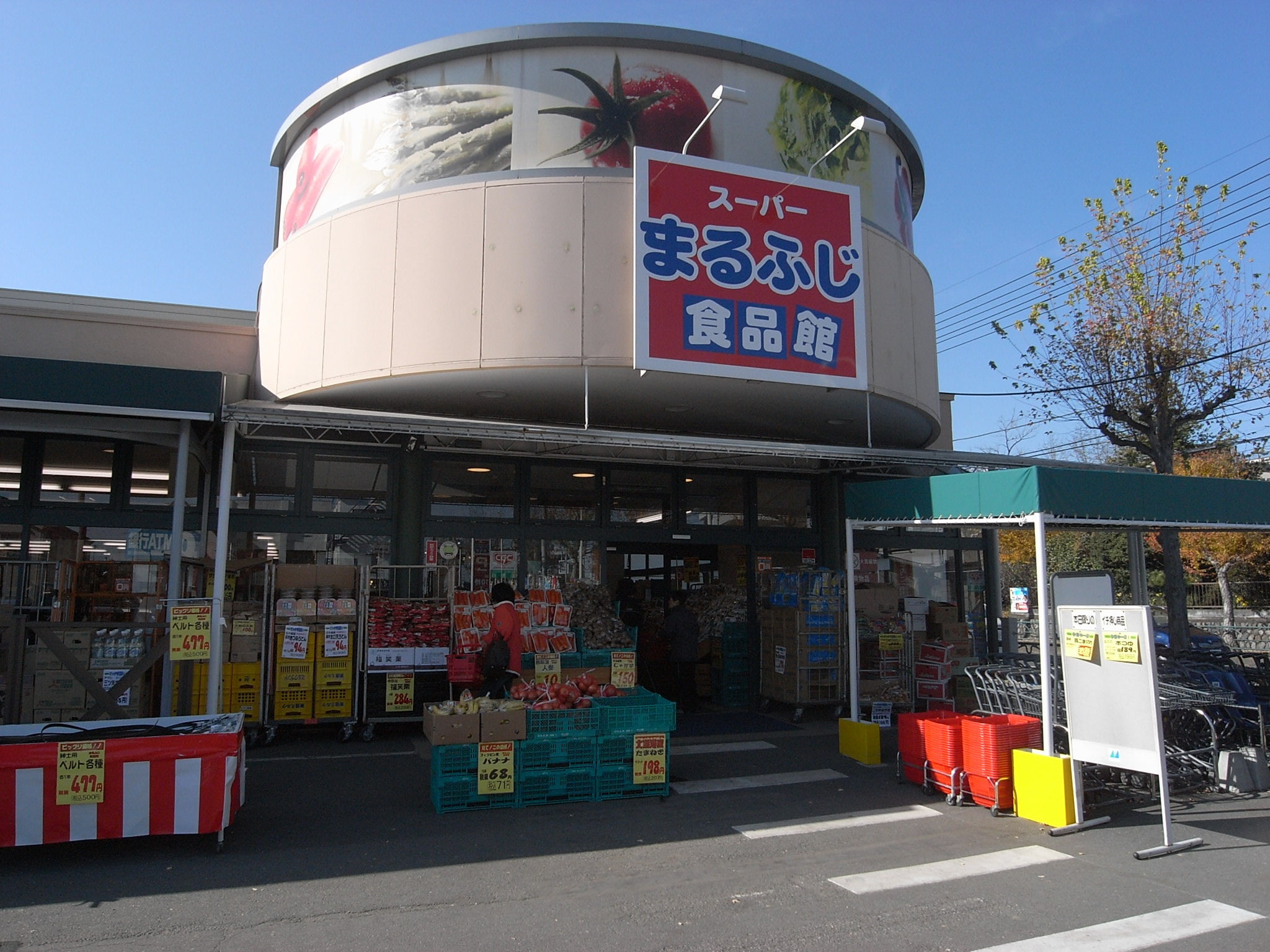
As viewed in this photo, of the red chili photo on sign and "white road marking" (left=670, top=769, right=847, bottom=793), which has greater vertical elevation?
the red chili photo on sign

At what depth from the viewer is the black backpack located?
10.0 meters

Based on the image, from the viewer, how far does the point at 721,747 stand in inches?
427

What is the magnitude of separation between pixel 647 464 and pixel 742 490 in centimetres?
183

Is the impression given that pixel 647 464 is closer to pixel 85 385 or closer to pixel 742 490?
pixel 742 490

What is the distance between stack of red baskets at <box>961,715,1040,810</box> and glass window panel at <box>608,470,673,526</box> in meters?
6.53

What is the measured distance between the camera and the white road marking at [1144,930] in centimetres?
500

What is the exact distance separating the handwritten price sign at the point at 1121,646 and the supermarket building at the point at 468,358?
442cm

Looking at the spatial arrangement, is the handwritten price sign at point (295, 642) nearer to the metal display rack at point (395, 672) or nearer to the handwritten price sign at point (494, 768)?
the metal display rack at point (395, 672)

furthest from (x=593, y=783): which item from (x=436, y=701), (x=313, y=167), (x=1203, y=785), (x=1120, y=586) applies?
(x=1120, y=586)

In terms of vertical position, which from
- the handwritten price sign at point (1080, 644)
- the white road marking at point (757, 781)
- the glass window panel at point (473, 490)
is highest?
the glass window panel at point (473, 490)

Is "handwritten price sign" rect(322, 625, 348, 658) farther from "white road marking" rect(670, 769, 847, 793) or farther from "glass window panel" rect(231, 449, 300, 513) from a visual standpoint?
"white road marking" rect(670, 769, 847, 793)

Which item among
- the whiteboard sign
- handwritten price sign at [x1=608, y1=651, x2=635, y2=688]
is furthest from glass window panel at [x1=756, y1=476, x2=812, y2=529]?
the whiteboard sign

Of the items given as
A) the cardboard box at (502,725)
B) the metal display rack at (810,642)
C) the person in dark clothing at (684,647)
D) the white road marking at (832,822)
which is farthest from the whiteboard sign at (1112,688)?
the person in dark clothing at (684,647)

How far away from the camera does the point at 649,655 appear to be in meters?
14.7
